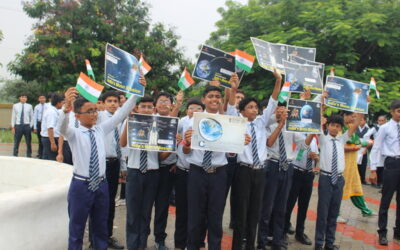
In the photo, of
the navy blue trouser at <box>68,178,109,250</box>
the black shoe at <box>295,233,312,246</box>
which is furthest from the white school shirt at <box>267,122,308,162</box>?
the navy blue trouser at <box>68,178,109,250</box>

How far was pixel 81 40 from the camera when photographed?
51.0 ft

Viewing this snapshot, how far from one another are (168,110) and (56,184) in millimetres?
1544

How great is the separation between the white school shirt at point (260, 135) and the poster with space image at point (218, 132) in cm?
36

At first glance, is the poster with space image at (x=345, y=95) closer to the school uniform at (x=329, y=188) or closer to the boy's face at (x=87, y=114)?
the school uniform at (x=329, y=188)

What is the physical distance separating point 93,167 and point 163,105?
1367 millimetres

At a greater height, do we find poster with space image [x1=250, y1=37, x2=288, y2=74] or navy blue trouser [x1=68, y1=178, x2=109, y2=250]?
poster with space image [x1=250, y1=37, x2=288, y2=74]

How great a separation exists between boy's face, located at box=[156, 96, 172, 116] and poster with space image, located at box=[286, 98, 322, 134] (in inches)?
57.5

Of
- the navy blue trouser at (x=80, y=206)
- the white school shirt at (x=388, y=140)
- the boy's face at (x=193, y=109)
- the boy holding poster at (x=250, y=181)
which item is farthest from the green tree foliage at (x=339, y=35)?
the navy blue trouser at (x=80, y=206)

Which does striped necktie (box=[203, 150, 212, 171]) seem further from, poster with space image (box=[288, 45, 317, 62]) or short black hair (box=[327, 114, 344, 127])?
poster with space image (box=[288, 45, 317, 62])

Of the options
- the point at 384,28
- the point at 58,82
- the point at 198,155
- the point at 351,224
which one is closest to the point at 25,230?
the point at 198,155

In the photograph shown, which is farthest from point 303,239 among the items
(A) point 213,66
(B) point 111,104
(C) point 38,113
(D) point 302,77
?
(C) point 38,113

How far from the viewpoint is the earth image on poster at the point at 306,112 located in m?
4.70

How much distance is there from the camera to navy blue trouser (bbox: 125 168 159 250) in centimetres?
440

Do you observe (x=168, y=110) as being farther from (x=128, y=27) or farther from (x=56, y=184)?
(x=128, y=27)
